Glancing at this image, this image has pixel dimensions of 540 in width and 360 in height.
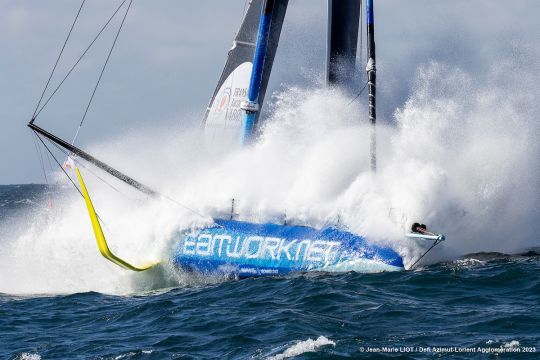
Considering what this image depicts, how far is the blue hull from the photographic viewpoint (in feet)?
44.9

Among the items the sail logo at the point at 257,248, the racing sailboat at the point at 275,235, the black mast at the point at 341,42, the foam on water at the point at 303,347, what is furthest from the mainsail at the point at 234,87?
the foam on water at the point at 303,347

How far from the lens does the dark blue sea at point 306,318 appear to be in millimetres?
8906

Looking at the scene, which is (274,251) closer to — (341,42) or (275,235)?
(275,235)

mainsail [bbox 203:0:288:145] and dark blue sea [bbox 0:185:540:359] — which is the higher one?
mainsail [bbox 203:0:288:145]

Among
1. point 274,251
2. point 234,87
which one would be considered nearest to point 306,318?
point 274,251

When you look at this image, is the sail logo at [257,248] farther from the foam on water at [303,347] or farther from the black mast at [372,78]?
the foam on water at [303,347]

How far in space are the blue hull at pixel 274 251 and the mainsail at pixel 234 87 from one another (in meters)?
6.89

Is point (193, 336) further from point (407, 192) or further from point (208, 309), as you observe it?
point (407, 192)

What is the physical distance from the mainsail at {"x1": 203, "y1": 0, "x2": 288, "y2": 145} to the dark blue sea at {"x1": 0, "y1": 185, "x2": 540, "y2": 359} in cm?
839

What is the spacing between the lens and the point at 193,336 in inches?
393

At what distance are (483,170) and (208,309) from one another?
641 cm

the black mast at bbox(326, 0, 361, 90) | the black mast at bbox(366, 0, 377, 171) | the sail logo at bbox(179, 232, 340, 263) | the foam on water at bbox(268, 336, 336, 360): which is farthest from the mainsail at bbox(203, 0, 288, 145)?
the foam on water at bbox(268, 336, 336, 360)

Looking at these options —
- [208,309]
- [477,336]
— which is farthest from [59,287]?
[477,336]

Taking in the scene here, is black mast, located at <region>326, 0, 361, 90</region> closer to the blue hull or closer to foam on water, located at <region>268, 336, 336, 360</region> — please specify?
the blue hull
